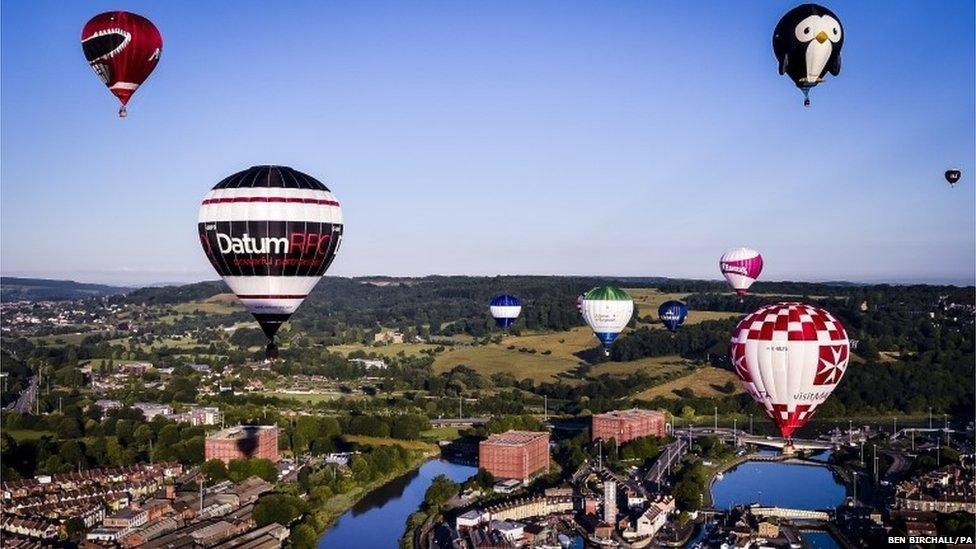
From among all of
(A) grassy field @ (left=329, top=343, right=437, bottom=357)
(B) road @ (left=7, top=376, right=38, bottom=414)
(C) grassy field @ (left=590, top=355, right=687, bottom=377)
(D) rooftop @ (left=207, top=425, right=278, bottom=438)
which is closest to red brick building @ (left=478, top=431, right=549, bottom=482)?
(D) rooftop @ (left=207, top=425, right=278, bottom=438)

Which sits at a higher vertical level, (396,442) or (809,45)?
(809,45)

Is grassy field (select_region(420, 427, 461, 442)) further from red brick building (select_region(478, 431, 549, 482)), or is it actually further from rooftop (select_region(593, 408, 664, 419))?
red brick building (select_region(478, 431, 549, 482))

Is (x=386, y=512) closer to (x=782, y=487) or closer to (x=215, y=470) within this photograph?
(x=215, y=470)

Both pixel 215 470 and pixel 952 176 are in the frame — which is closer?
pixel 952 176

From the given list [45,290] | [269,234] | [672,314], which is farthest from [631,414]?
[45,290]

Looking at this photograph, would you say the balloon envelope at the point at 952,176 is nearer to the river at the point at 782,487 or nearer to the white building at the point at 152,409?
the river at the point at 782,487
